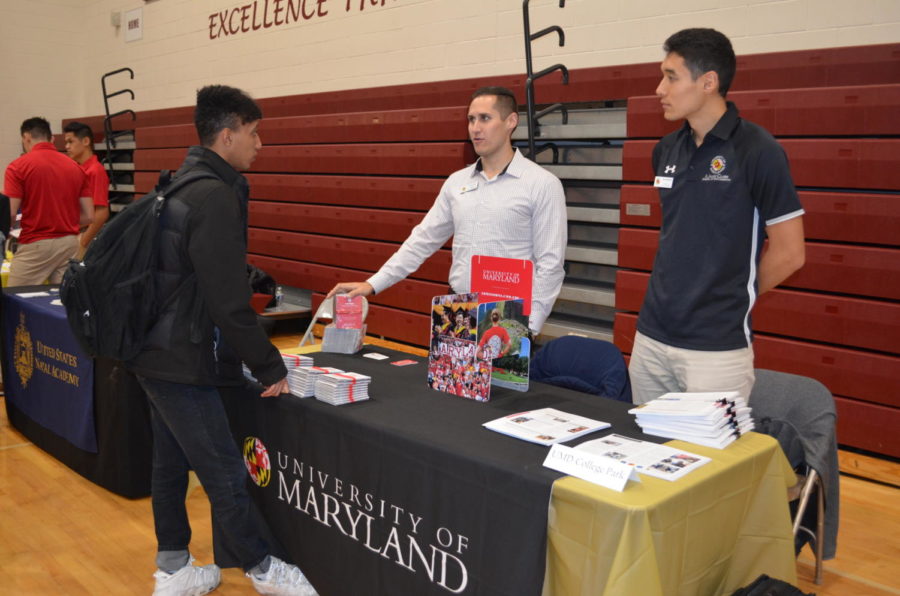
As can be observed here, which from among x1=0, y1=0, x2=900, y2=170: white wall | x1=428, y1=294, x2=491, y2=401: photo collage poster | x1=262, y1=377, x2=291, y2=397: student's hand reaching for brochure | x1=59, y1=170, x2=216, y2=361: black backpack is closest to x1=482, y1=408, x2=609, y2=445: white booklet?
x1=428, y1=294, x2=491, y2=401: photo collage poster

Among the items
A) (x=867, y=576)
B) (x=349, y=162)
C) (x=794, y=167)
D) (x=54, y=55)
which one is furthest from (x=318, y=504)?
(x=54, y=55)

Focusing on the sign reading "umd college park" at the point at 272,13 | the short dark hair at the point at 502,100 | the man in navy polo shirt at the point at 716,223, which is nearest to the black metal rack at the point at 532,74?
the sign reading "umd college park" at the point at 272,13

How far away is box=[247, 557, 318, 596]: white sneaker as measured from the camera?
2.27m

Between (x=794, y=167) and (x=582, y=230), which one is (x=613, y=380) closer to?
(x=794, y=167)

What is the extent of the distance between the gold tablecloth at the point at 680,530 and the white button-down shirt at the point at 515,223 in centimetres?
98

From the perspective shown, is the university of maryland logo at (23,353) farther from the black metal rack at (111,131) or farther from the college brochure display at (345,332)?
the black metal rack at (111,131)

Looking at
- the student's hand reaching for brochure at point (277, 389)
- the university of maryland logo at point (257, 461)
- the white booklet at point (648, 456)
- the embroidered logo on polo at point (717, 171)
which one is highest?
the embroidered logo on polo at point (717, 171)

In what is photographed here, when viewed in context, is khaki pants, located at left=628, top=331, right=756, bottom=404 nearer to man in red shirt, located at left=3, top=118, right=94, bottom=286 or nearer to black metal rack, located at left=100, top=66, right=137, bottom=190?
man in red shirt, located at left=3, top=118, right=94, bottom=286

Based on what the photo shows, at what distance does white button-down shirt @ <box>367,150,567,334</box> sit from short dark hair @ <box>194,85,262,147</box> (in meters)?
0.80

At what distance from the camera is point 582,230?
5230 millimetres

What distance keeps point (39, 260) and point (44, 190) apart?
44 cm

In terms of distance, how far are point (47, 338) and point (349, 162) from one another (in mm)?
3586

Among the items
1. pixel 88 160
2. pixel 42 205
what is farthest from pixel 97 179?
pixel 42 205

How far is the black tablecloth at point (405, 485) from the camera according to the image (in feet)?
5.45
